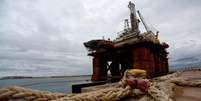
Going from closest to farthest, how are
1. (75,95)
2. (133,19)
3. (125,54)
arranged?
1. (75,95)
2. (125,54)
3. (133,19)

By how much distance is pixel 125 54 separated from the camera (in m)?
27.0

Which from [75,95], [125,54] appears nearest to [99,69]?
[125,54]

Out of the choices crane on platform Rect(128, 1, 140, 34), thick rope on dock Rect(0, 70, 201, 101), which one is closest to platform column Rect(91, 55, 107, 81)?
crane on platform Rect(128, 1, 140, 34)

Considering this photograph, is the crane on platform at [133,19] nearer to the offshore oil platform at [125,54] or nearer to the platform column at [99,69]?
the offshore oil platform at [125,54]

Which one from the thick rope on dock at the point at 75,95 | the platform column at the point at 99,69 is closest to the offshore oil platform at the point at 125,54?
the platform column at the point at 99,69

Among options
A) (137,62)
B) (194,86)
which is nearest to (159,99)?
(194,86)

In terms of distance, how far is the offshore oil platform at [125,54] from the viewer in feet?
75.7

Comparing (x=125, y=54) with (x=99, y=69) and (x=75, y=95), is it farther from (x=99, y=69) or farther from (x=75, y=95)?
(x=75, y=95)

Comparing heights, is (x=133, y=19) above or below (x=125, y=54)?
above

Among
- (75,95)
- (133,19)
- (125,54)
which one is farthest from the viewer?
(133,19)

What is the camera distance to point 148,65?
2330 cm

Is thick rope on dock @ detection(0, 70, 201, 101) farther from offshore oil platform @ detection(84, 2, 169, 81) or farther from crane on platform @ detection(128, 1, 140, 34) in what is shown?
crane on platform @ detection(128, 1, 140, 34)

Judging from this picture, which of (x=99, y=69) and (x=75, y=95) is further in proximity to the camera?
(x=99, y=69)

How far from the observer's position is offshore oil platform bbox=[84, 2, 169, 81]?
2306cm
